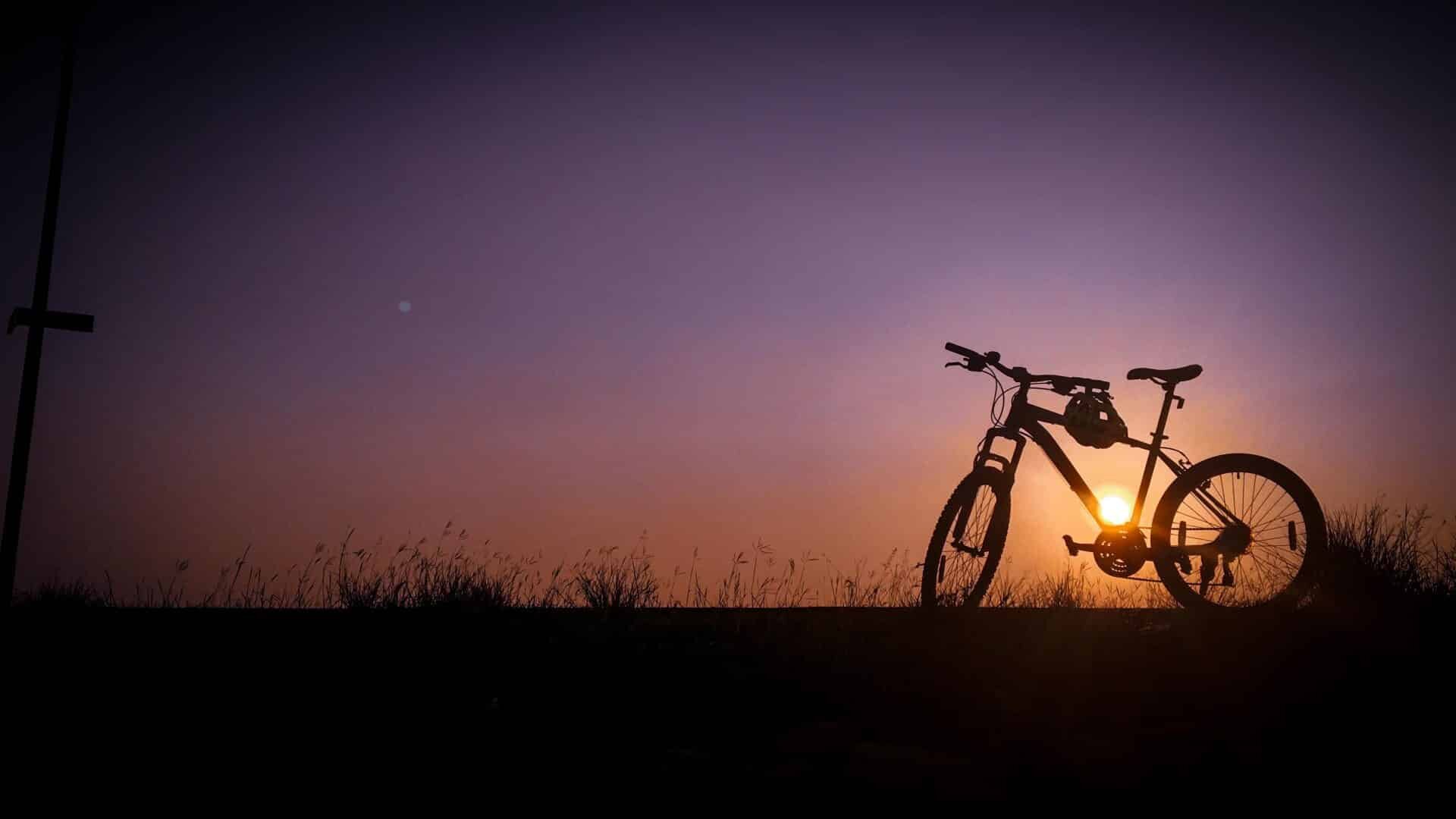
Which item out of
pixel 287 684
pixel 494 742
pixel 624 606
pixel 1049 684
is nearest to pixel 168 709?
pixel 287 684

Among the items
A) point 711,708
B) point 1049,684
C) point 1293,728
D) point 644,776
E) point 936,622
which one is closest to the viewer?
point 644,776

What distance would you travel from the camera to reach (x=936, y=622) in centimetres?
523

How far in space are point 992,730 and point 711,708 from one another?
1.10 metres

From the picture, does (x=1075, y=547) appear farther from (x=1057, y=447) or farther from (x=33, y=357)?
(x=33, y=357)

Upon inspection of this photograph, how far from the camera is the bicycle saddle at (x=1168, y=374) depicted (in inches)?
240

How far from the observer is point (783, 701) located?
12.3 ft

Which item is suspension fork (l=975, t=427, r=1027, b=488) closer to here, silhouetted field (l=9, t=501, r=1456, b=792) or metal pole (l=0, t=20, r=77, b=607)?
silhouetted field (l=9, t=501, r=1456, b=792)

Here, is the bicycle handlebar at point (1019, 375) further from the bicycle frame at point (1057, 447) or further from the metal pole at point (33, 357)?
the metal pole at point (33, 357)

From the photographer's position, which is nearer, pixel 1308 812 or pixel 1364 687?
pixel 1308 812

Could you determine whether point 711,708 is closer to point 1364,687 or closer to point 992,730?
point 992,730

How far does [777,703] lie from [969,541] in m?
3.06

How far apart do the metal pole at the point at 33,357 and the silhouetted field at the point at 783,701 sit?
2328mm

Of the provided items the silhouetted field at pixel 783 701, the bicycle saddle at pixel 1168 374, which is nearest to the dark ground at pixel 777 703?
the silhouetted field at pixel 783 701

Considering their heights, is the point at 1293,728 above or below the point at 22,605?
above
